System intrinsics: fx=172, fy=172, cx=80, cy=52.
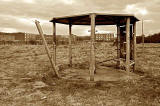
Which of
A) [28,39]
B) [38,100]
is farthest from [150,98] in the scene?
[28,39]

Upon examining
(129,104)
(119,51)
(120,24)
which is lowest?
(129,104)

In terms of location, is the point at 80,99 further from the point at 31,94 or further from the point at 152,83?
the point at 152,83

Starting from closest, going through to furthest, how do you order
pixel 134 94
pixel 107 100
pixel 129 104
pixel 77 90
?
pixel 129 104
pixel 107 100
pixel 134 94
pixel 77 90

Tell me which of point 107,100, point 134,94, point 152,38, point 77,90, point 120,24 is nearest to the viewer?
point 107,100

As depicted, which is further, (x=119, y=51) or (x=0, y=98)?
(x=119, y=51)

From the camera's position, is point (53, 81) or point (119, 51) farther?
point (119, 51)

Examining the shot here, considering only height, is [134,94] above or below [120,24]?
below

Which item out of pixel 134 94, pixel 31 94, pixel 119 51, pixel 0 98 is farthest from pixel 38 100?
pixel 119 51

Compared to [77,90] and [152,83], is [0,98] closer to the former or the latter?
[77,90]

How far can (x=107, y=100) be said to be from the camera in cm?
463

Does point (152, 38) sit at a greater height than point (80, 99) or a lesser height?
greater

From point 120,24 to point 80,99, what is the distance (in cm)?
615

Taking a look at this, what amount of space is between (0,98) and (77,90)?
2249 millimetres

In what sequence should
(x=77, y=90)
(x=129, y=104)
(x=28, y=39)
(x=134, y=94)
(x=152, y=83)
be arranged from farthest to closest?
(x=28, y=39) < (x=152, y=83) < (x=77, y=90) < (x=134, y=94) < (x=129, y=104)
